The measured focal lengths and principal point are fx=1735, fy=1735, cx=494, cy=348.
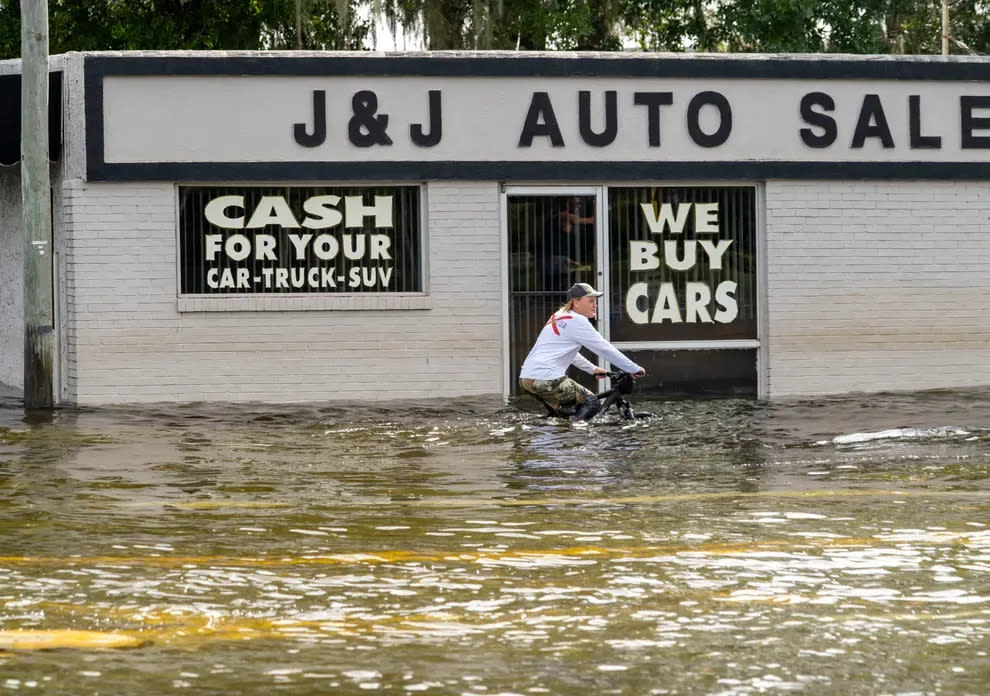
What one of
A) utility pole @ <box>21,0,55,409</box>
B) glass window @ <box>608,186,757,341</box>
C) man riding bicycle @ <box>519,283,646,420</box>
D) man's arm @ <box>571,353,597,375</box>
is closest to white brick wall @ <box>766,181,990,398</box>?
glass window @ <box>608,186,757,341</box>

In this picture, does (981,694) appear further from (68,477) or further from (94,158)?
(94,158)

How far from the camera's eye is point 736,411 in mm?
16062

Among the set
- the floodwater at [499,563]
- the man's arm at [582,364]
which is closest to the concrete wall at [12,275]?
the floodwater at [499,563]

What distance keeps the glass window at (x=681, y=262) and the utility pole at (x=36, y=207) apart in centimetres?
550

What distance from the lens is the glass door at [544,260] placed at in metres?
17.3

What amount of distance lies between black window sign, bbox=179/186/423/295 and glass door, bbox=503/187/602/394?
3.30 feet

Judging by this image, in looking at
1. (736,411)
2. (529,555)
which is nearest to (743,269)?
(736,411)

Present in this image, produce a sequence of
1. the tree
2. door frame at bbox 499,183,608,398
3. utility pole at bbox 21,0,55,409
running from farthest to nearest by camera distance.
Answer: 1. the tree
2. door frame at bbox 499,183,608,398
3. utility pole at bbox 21,0,55,409

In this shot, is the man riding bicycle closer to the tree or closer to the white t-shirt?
the white t-shirt

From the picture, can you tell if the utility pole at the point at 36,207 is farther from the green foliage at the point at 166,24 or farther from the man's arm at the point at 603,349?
the green foliage at the point at 166,24

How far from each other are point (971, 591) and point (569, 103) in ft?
35.5

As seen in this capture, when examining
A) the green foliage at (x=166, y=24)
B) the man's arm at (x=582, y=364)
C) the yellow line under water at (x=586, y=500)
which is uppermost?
the green foliage at (x=166, y=24)

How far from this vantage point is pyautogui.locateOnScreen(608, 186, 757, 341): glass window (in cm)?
1752

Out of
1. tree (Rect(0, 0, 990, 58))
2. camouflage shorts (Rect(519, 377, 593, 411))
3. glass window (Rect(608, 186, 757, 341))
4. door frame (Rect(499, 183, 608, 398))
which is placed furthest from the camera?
tree (Rect(0, 0, 990, 58))
